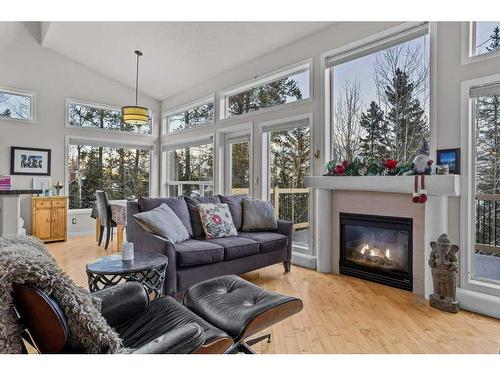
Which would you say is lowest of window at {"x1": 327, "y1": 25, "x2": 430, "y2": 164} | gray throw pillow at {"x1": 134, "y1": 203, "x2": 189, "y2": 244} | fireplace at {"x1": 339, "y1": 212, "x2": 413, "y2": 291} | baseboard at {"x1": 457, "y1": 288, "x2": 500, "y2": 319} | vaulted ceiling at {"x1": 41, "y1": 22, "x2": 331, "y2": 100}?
baseboard at {"x1": 457, "y1": 288, "x2": 500, "y2": 319}

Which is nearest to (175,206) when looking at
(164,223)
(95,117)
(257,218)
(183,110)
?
(164,223)

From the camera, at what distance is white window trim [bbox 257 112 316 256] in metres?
4.13

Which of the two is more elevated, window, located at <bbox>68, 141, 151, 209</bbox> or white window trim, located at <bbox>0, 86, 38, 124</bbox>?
white window trim, located at <bbox>0, 86, 38, 124</bbox>

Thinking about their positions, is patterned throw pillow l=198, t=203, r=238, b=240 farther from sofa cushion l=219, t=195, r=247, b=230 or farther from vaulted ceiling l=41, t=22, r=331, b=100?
vaulted ceiling l=41, t=22, r=331, b=100

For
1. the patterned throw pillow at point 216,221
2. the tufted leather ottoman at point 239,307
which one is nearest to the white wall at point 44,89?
the patterned throw pillow at point 216,221

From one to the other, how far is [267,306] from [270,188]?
3.16 metres

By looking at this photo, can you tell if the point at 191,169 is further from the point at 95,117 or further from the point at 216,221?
the point at 216,221

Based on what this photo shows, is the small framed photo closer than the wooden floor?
No

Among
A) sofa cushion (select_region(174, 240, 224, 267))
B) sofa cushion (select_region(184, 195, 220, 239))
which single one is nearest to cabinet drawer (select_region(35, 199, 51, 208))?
sofa cushion (select_region(184, 195, 220, 239))

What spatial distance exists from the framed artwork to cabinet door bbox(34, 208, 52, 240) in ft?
2.61

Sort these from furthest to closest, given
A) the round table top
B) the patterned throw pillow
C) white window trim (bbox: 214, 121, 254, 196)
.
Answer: white window trim (bbox: 214, 121, 254, 196) → the patterned throw pillow → the round table top

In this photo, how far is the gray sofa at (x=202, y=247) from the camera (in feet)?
9.29

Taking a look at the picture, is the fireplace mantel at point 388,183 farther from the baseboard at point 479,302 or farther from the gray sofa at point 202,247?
the baseboard at point 479,302

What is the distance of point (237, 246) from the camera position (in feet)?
10.5
